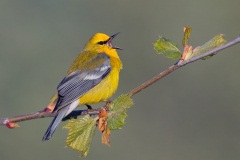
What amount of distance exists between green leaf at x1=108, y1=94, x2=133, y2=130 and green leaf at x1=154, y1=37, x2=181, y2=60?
331 millimetres

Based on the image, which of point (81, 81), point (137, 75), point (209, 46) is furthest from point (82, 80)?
point (137, 75)

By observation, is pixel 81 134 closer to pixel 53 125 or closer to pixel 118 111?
pixel 118 111

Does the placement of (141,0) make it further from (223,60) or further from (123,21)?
(223,60)

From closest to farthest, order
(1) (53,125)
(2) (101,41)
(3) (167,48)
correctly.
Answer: (3) (167,48), (1) (53,125), (2) (101,41)

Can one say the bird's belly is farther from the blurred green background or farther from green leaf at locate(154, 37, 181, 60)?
the blurred green background

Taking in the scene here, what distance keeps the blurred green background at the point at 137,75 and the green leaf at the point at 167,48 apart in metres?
10.4

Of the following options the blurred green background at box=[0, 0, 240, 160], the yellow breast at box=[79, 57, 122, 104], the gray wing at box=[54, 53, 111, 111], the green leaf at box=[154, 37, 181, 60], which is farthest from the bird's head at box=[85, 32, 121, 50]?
the blurred green background at box=[0, 0, 240, 160]

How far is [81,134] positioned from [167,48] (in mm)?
645

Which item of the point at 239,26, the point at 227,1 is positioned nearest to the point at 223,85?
the point at 239,26

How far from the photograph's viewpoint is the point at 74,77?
5.34 meters

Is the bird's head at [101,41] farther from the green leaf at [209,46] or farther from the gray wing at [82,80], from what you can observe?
the green leaf at [209,46]

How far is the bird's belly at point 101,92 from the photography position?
16.8 ft

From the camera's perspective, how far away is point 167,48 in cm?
334

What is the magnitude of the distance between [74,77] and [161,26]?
55.8 feet
